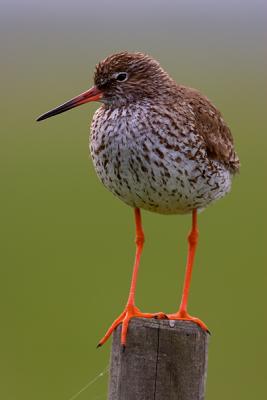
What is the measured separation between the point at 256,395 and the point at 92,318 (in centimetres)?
200

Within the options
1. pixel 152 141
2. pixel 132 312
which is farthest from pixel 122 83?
pixel 132 312

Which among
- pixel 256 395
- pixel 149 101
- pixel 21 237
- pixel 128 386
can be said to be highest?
pixel 149 101

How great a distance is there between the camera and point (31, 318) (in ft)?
34.4

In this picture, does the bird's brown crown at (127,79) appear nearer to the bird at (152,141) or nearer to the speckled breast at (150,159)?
the bird at (152,141)

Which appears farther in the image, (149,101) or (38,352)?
(38,352)

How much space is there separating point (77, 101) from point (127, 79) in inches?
16.3

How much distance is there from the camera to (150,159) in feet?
21.1

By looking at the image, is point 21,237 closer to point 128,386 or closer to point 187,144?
point 187,144

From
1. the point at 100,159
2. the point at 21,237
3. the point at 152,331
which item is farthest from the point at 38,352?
the point at 152,331

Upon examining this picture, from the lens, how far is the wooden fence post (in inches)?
197

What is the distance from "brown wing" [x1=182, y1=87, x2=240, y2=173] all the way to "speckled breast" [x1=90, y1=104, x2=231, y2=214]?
0.47 feet

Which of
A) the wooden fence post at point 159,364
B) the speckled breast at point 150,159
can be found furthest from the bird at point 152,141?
the wooden fence post at point 159,364

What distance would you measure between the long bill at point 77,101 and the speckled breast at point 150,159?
0.46 ft

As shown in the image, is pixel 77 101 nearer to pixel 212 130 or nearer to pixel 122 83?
pixel 122 83
